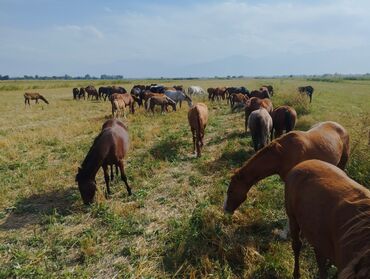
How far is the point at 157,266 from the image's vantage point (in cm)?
479

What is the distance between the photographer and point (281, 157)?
17.4 feet

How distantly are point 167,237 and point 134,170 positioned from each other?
154 inches

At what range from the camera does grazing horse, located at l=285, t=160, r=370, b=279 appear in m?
2.69

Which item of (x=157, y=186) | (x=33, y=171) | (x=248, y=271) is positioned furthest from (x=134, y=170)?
(x=248, y=271)

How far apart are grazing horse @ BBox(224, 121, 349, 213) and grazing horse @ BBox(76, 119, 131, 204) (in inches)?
121

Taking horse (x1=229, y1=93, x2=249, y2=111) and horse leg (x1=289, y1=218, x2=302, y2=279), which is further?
horse (x1=229, y1=93, x2=249, y2=111)

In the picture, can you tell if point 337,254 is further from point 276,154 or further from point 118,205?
point 118,205

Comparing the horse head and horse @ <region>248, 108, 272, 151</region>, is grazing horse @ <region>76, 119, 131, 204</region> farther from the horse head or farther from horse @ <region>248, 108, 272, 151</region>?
horse @ <region>248, 108, 272, 151</region>

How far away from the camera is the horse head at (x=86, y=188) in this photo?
22.3ft

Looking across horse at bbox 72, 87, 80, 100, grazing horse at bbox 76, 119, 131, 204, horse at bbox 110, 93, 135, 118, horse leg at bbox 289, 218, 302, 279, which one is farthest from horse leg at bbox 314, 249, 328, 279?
horse at bbox 72, 87, 80, 100

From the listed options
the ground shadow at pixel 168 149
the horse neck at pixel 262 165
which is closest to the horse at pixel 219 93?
the ground shadow at pixel 168 149

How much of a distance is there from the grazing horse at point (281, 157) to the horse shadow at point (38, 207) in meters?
3.70

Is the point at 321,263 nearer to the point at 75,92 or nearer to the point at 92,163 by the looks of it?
the point at 92,163

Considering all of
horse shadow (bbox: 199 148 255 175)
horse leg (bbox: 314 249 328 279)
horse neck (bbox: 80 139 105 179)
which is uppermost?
horse neck (bbox: 80 139 105 179)
